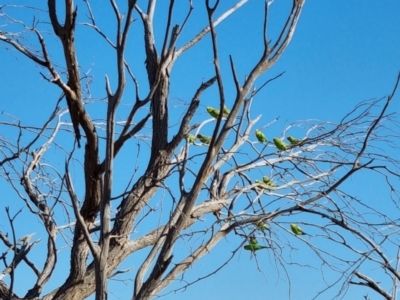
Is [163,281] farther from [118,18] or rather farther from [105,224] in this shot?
[118,18]

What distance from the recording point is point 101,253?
2.15 metres

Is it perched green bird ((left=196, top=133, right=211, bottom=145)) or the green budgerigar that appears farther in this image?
perched green bird ((left=196, top=133, right=211, bottom=145))

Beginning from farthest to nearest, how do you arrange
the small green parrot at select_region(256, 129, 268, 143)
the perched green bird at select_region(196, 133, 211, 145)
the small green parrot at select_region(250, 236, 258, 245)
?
the perched green bird at select_region(196, 133, 211, 145) → the small green parrot at select_region(256, 129, 268, 143) → the small green parrot at select_region(250, 236, 258, 245)

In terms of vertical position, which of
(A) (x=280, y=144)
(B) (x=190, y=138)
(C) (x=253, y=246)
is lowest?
(C) (x=253, y=246)

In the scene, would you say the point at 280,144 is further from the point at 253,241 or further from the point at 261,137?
the point at 253,241

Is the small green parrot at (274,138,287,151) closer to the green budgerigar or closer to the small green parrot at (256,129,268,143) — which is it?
the small green parrot at (256,129,268,143)

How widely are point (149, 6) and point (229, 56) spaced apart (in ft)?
4.11

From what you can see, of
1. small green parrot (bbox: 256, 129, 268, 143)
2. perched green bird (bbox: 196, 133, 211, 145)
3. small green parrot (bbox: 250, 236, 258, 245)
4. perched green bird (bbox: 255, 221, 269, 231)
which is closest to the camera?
perched green bird (bbox: 255, 221, 269, 231)

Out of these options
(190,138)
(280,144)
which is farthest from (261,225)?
(190,138)

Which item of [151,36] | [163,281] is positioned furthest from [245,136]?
[163,281]

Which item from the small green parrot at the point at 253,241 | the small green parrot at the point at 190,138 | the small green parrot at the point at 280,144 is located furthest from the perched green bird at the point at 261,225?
the small green parrot at the point at 190,138

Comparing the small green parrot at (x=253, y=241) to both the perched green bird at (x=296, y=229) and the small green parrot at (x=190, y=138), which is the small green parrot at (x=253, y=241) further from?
the small green parrot at (x=190, y=138)

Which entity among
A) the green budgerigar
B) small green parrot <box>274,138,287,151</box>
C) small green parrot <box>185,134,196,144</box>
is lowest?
the green budgerigar

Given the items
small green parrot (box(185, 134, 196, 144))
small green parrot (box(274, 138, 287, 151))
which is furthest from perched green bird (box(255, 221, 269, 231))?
small green parrot (box(185, 134, 196, 144))
